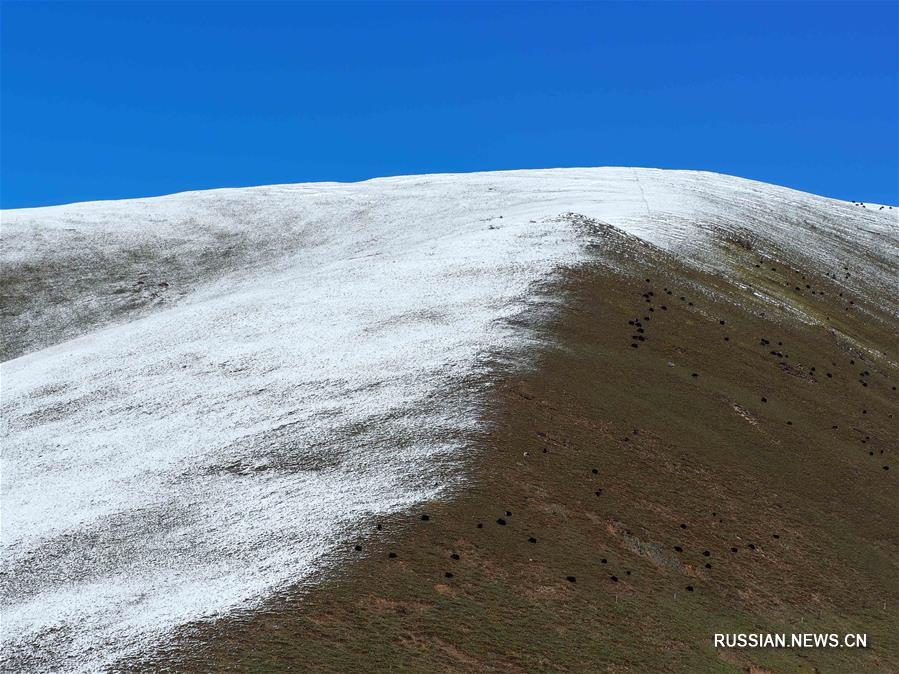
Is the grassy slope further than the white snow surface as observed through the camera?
No

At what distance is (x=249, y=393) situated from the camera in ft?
131

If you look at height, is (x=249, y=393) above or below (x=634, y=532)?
above

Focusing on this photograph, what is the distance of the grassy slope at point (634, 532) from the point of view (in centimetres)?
2380

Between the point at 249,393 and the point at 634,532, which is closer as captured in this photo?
the point at 634,532

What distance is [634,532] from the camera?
29875mm

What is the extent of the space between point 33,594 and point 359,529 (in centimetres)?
963

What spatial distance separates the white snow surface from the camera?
87.9 ft

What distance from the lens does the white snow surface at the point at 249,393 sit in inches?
1054

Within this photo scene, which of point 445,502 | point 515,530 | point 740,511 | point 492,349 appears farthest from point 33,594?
point 740,511

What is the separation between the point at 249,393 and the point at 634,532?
17895 mm

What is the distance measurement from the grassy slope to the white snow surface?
183cm

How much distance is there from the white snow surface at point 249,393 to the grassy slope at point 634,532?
6.02 ft

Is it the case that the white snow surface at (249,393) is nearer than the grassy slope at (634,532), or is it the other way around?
the grassy slope at (634,532)

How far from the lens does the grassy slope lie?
78.1 ft
